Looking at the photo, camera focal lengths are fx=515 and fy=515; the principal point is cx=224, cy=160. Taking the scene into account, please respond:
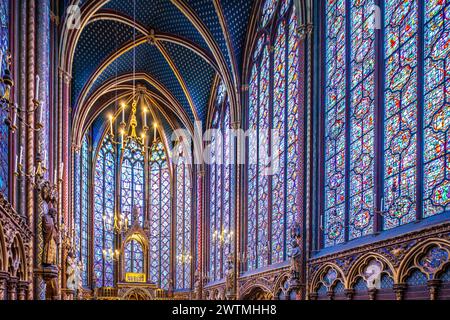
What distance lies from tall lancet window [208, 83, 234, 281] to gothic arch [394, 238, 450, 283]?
13728 millimetres

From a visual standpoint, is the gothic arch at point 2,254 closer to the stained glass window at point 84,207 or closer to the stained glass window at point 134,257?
the stained glass window at point 84,207

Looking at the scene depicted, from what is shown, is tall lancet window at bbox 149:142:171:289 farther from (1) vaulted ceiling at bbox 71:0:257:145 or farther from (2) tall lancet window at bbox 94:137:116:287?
(1) vaulted ceiling at bbox 71:0:257:145

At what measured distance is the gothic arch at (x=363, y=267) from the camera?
39.3ft

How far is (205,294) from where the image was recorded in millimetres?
29703

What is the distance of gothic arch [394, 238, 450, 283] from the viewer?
1009cm

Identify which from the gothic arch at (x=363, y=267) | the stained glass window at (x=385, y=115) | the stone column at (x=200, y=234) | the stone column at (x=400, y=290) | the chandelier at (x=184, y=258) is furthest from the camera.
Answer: the chandelier at (x=184, y=258)

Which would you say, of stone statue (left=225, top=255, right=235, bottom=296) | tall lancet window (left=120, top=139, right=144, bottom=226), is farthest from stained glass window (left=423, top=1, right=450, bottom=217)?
tall lancet window (left=120, top=139, right=144, bottom=226)

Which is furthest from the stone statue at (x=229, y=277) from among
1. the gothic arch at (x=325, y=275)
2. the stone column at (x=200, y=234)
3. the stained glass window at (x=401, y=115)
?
the stained glass window at (x=401, y=115)

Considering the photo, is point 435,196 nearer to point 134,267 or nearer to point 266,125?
point 266,125

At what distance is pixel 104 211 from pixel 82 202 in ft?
11.3

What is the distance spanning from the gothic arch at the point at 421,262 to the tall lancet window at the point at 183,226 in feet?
75.4

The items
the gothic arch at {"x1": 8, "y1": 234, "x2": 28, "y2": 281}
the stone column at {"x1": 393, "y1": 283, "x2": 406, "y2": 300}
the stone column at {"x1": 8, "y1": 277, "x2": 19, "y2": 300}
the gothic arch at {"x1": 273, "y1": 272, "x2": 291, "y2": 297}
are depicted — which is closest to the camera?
the stone column at {"x1": 8, "y1": 277, "x2": 19, "y2": 300}

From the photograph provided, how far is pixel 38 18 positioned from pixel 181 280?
25052 mm

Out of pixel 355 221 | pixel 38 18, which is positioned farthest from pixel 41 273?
→ pixel 355 221
